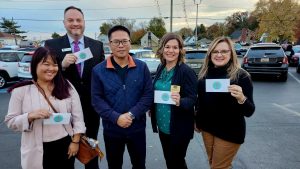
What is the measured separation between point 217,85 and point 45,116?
64.9 inches

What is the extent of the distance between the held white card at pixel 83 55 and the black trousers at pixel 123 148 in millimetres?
906

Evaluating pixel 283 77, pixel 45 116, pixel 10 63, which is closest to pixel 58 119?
pixel 45 116

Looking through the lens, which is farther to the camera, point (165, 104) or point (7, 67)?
point (7, 67)

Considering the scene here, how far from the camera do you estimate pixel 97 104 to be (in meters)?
2.89

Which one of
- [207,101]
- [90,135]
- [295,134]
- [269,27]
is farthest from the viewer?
[269,27]

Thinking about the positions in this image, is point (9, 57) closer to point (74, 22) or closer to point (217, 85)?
point (74, 22)

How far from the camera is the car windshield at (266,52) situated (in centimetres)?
1338

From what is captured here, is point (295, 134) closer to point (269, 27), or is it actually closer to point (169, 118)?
point (169, 118)

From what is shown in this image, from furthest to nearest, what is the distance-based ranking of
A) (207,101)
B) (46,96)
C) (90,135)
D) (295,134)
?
(295,134)
(90,135)
(207,101)
(46,96)

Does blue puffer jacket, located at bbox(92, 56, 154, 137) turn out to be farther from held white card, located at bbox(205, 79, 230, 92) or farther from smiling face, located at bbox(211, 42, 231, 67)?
smiling face, located at bbox(211, 42, 231, 67)

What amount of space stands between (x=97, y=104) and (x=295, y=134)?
471cm

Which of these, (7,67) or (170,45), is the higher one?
(170,45)

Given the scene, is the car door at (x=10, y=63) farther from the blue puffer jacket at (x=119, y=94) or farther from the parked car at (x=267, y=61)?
the blue puffer jacket at (x=119, y=94)

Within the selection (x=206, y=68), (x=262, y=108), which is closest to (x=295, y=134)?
(x=262, y=108)
